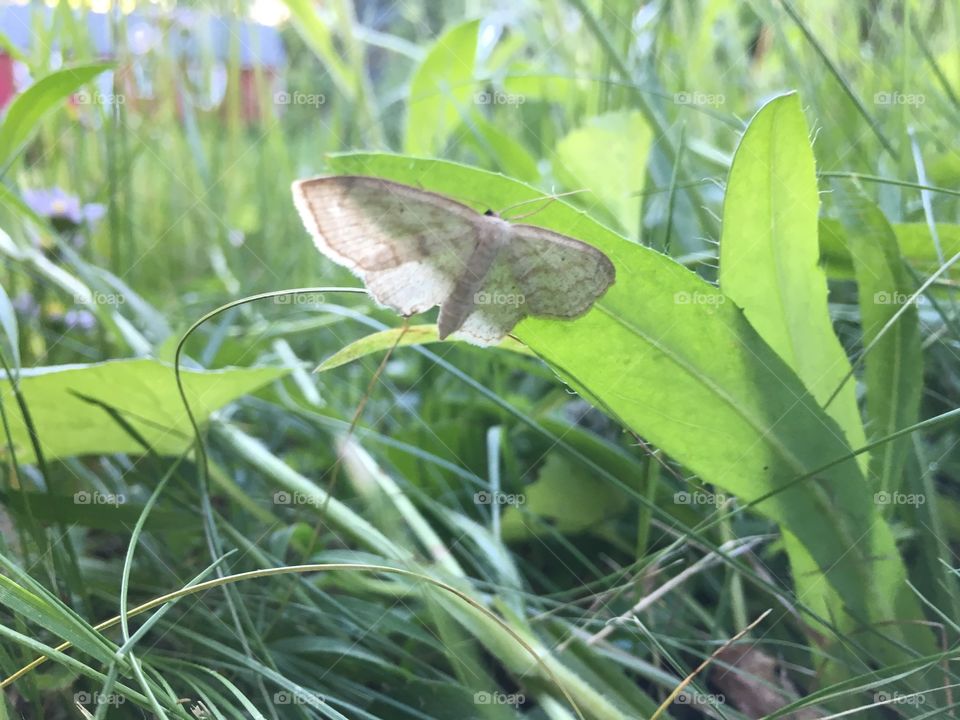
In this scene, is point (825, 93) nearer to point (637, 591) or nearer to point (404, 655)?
point (637, 591)

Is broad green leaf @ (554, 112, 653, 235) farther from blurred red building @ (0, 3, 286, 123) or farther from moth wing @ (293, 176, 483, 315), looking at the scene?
blurred red building @ (0, 3, 286, 123)

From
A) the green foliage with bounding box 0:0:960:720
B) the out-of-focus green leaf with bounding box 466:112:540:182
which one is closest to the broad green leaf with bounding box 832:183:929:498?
the green foliage with bounding box 0:0:960:720

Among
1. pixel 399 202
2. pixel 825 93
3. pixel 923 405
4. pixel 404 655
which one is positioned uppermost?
pixel 825 93

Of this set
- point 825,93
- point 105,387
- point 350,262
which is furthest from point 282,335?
point 825,93

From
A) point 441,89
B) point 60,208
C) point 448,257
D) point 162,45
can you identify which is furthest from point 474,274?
point 162,45

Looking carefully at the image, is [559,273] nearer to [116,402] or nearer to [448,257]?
[448,257]

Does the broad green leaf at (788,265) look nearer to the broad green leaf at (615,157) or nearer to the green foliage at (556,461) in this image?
the green foliage at (556,461)
